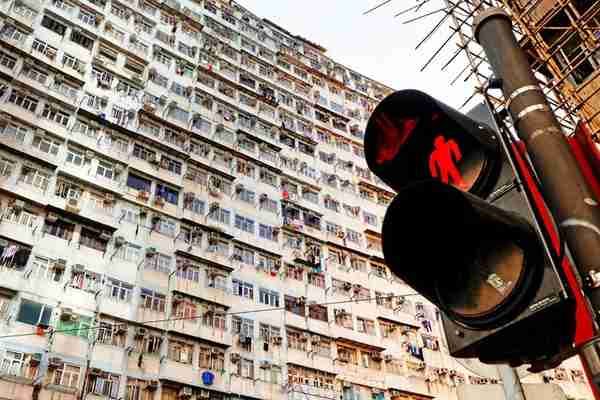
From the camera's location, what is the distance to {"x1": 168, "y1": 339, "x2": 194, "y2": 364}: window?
19.5m

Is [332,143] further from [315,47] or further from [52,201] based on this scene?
[52,201]

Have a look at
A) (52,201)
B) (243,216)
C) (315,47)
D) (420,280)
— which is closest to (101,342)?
(52,201)

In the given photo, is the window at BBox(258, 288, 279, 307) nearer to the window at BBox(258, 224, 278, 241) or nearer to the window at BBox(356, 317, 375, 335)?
the window at BBox(258, 224, 278, 241)

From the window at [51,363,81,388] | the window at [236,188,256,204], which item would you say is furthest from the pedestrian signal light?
the window at [236,188,256,204]

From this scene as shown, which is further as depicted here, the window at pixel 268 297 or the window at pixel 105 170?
the window at pixel 268 297

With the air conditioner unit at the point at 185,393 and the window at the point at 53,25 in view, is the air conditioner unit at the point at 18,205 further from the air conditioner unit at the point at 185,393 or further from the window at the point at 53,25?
the window at the point at 53,25

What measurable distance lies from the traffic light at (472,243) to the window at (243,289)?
21102 mm

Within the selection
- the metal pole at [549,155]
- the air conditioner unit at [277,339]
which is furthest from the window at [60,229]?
the metal pole at [549,155]

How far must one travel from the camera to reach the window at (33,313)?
16.9 meters

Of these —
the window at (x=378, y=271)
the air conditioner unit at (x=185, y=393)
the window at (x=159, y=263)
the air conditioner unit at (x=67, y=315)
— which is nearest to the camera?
the air conditioner unit at (x=67, y=315)

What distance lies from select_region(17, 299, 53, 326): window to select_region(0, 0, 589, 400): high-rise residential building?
0.18 feet

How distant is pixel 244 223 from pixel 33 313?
10172 millimetres

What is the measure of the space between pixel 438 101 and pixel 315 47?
37.9 meters

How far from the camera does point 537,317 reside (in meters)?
1.39
